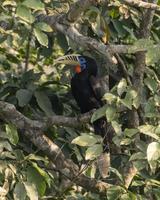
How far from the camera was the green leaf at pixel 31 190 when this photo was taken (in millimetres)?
2607

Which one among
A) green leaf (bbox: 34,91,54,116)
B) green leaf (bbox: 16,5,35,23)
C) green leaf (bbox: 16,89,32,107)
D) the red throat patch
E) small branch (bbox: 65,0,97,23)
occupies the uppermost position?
green leaf (bbox: 16,5,35,23)

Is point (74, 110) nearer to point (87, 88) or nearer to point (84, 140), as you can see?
point (87, 88)

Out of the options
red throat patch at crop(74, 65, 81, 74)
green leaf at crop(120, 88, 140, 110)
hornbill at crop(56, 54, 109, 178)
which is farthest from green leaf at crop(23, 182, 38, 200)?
red throat patch at crop(74, 65, 81, 74)

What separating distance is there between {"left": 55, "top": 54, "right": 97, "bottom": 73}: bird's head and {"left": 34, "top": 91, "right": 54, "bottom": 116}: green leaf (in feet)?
0.98

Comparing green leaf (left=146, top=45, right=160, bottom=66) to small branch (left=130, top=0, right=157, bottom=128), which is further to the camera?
small branch (left=130, top=0, right=157, bottom=128)

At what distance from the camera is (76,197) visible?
9.48ft

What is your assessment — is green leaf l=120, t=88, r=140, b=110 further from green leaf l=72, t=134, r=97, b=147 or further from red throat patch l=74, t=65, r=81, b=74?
red throat patch l=74, t=65, r=81, b=74

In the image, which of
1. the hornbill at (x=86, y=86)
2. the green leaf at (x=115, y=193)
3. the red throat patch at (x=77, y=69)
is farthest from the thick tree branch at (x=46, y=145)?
the red throat patch at (x=77, y=69)

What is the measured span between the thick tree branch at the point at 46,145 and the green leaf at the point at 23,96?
148 millimetres

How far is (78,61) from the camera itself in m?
3.99

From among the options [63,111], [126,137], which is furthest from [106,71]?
[126,137]

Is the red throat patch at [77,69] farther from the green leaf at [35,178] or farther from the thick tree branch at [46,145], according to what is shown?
the green leaf at [35,178]

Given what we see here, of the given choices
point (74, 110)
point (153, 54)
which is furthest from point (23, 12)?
point (74, 110)

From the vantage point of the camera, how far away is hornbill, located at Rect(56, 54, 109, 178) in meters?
4.00
